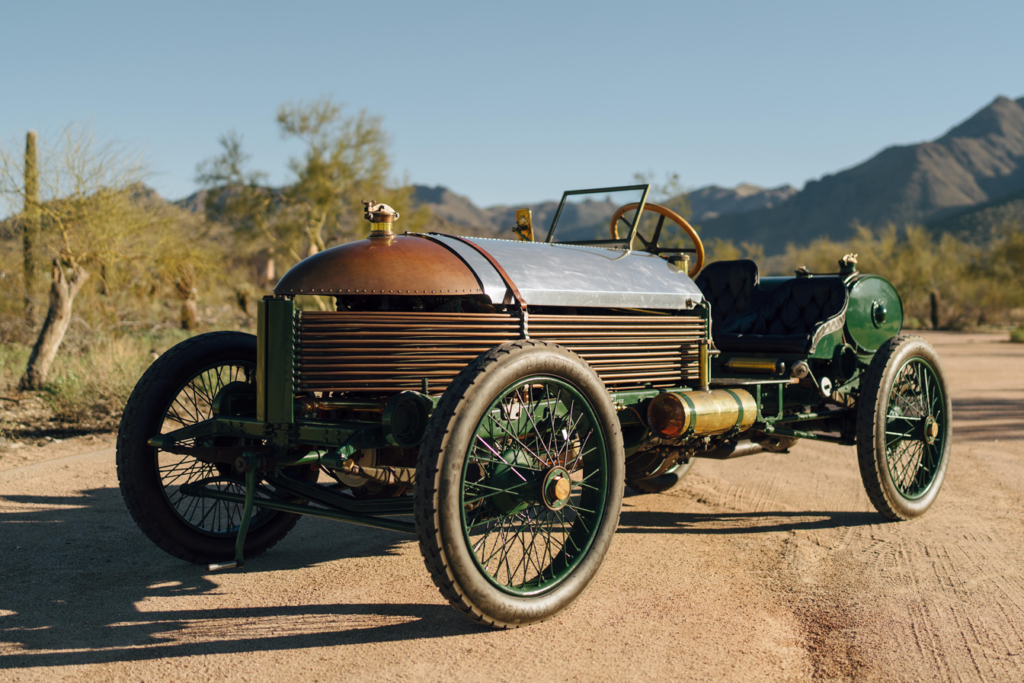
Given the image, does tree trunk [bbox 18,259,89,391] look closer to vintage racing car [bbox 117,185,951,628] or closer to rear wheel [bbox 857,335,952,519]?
vintage racing car [bbox 117,185,951,628]

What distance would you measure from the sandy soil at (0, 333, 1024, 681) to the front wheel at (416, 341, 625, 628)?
21cm

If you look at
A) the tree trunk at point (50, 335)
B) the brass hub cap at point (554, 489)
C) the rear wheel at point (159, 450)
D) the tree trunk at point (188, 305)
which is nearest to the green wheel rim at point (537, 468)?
the brass hub cap at point (554, 489)

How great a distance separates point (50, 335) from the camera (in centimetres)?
1035

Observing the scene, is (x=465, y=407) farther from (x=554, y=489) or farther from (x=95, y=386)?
(x=95, y=386)

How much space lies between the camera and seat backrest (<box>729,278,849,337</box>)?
605 cm

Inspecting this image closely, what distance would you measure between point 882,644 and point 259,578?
2932 mm

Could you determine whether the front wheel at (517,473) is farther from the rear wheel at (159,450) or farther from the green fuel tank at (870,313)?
the green fuel tank at (870,313)

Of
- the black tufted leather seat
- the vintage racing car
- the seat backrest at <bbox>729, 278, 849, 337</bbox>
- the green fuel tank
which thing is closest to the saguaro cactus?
the vintage racing car

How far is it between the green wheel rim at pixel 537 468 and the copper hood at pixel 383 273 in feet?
1.99

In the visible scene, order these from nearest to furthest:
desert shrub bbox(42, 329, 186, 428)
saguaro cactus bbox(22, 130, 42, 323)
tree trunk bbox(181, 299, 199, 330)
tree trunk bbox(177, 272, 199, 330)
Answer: desert shrub bbox(42, 329, 186, 428) < saguaro cactus bbox(22, 130, 42, 323) < tree trunk bbox(177, 272, 199, 330) < tree trunk bbox(181, 299, 199, 330)

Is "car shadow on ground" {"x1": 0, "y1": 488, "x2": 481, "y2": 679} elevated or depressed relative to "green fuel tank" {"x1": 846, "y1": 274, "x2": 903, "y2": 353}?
depressed

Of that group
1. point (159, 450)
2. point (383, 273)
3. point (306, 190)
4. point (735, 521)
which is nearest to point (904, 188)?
point (306, 190)

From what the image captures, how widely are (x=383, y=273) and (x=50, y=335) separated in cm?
835

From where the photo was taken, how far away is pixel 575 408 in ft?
12.9
